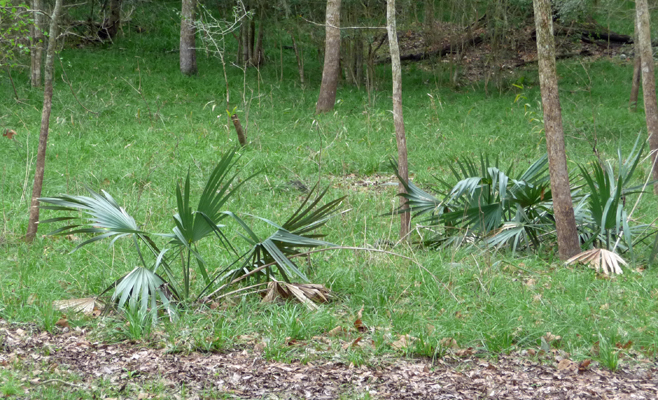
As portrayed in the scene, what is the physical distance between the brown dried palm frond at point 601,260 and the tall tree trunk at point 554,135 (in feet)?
0.91

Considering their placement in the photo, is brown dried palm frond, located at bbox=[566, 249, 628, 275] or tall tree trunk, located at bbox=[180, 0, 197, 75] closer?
brown dried palm frond, located at bbox=[566, 249, 628, 275]

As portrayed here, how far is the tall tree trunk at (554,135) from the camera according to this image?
236 inches

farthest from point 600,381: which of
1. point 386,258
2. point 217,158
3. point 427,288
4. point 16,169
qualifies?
point 16,169

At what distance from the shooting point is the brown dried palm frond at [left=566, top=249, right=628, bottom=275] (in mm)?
5758

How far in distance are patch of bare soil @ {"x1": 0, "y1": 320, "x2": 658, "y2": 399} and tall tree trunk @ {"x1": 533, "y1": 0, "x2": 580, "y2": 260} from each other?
213cm

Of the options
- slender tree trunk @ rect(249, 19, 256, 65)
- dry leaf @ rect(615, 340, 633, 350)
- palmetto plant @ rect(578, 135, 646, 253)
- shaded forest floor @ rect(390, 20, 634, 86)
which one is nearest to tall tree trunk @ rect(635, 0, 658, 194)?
palmetto plant @ rect(578, 135, 646, 253)

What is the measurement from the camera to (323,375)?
4.12 m

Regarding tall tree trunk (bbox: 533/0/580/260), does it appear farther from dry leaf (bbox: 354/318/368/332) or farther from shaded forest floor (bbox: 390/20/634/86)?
shaded forest floor (bbox: 390/20/634/86)

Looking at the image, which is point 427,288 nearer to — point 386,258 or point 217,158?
point 386,258

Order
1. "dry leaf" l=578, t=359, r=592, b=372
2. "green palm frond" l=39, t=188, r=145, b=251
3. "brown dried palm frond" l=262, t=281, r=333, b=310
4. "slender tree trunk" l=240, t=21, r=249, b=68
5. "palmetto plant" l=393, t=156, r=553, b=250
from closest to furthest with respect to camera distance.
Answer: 1. "dry leaf" l=578, t=359, r=592, b=372
2. "green palm frond" l=39, t=188, r=145, b=251
3. "brown dried palm frond" l=262, t=281, r=333, b=310
4. "palmetto plant" l=393, t=156, r=553, b=250
5. "slender tree trunk" l=240, t=21, r=249, b=68

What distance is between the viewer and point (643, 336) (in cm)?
460

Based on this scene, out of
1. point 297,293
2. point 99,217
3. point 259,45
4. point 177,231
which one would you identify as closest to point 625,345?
point 297,293

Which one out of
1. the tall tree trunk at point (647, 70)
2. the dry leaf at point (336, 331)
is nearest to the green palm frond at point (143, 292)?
the dry leaf at point (336, 331)

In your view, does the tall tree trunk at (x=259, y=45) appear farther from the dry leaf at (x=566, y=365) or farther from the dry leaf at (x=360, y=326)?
the dry leaf at (x=566, y=365)
